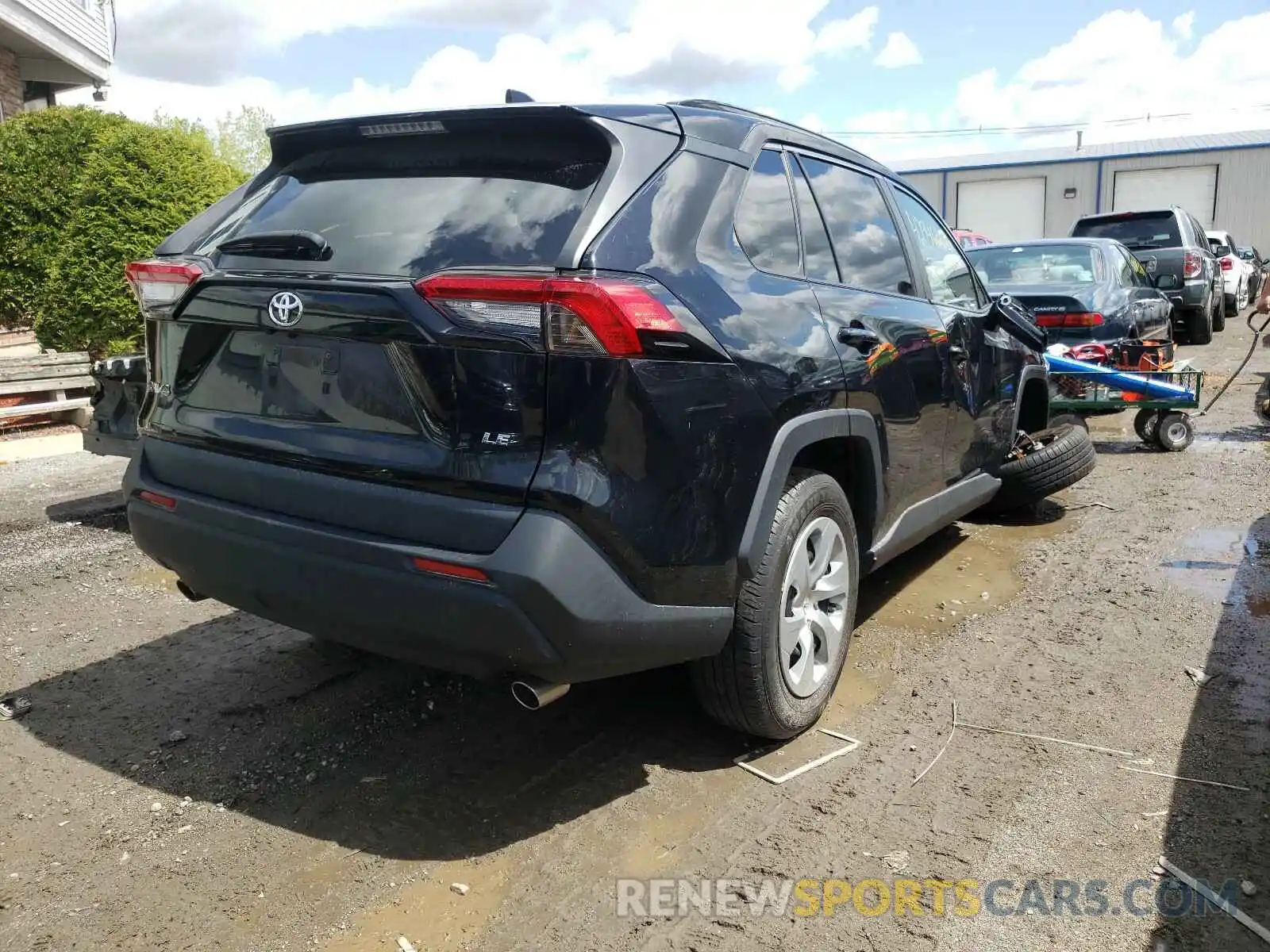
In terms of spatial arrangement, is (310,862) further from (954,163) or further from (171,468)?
(954,163)

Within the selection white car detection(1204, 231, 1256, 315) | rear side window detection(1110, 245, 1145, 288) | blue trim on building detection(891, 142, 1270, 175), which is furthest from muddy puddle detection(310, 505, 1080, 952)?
blue trim on building detection(891, 142, 1270, 175)

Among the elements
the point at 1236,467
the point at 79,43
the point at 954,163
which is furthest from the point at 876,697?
the point at 954,163

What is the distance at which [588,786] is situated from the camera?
3094 millimetres

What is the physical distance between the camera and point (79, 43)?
58.1 ft

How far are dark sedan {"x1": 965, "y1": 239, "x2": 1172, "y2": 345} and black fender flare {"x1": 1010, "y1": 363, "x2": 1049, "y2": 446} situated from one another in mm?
2391

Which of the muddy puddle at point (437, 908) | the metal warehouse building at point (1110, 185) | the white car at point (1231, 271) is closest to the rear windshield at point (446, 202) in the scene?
the muddy puddle at point (437, 908)

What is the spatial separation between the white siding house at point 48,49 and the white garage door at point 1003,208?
A: 27.1 metres

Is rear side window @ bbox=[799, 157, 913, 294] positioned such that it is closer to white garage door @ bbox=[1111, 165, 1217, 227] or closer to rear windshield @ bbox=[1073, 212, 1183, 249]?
rear windshield @ bbox=[1073, 212, 1183, 249]

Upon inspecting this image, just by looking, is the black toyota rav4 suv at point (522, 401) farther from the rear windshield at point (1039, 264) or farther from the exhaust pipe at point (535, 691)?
the rear windshield at point (1039, 264)

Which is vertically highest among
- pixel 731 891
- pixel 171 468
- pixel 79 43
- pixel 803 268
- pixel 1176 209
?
pixel 79 43

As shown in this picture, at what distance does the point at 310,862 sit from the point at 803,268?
234cm

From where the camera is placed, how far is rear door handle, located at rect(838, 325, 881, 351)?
3.39 meters

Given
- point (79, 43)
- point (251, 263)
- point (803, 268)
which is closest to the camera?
point (251, 263)

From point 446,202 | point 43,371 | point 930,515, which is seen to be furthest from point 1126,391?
point 43,371
